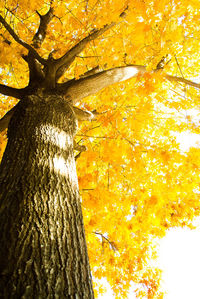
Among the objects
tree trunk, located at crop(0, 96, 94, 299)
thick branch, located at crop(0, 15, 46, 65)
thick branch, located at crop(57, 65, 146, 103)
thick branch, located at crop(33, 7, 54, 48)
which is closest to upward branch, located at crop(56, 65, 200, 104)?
thick branch, located at crop(57, 65, 146, 103)

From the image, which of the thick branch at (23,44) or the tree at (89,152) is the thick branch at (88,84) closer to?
the tree at (89,152)

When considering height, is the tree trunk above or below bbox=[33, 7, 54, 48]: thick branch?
below

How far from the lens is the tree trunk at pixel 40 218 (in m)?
1.00

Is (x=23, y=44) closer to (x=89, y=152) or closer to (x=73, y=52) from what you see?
(x=73, y=52)

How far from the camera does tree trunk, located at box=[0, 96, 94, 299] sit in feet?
3.29

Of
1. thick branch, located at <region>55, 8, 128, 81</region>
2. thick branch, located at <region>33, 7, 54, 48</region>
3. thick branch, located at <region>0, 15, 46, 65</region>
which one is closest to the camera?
thick branch, located at <region>0, 15, 46, 65</region>

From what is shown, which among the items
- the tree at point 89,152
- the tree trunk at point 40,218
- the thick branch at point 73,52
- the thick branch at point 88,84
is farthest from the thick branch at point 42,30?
the tree trunk at point 40,218

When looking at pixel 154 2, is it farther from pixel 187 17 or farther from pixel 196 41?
pixel 196 41

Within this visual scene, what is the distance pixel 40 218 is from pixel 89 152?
3536mm

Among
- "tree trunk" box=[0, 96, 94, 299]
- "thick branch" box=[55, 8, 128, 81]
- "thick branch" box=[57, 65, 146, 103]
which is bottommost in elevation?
"tree trunk" box=[0, 96, 94, 299]

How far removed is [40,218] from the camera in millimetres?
1285

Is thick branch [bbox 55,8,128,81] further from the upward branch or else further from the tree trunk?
the tree trunk

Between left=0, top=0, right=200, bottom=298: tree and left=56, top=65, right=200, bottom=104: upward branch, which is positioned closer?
left=0, top=0, right=200, bottom=298: tree

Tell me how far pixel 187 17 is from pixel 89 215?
466cm
